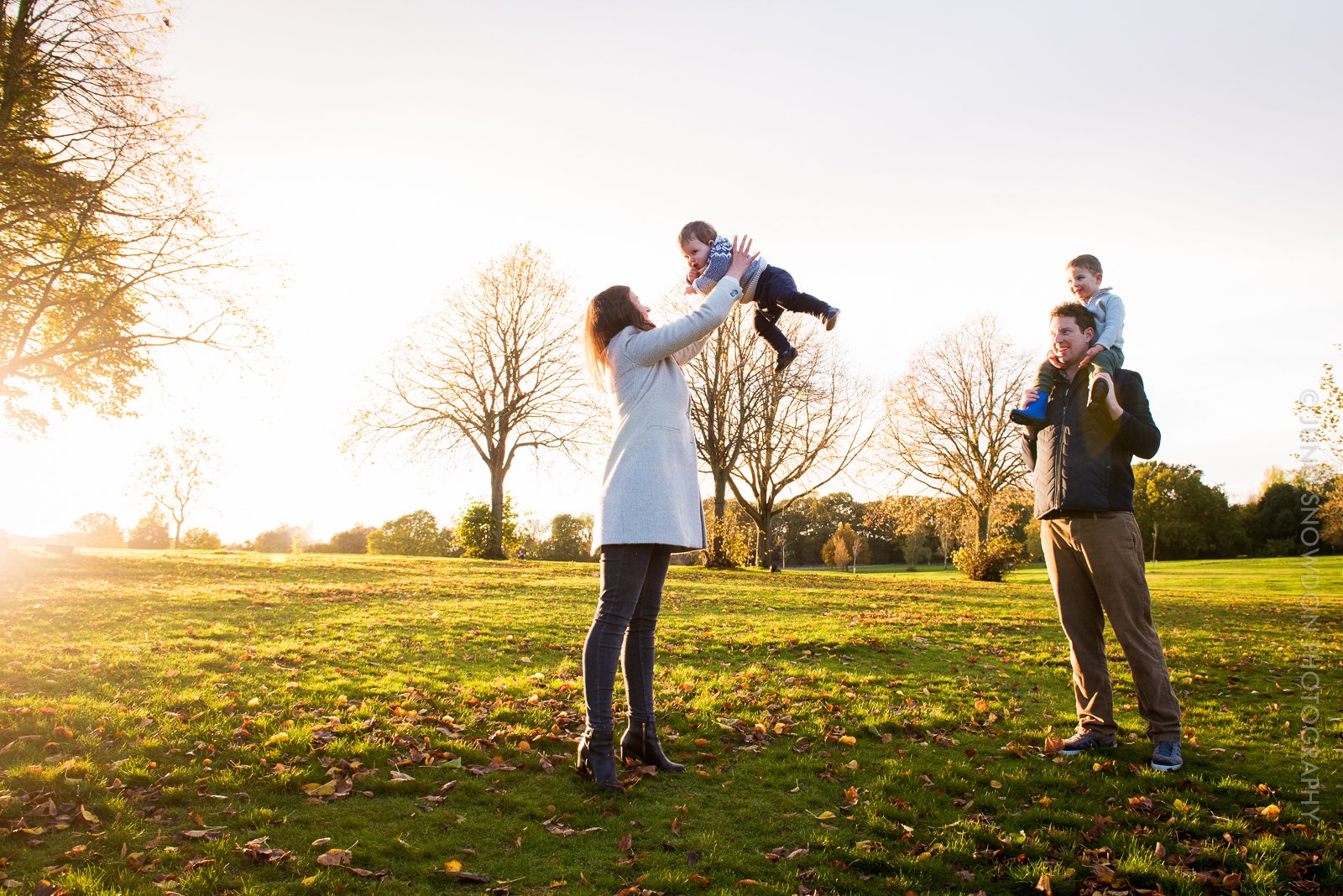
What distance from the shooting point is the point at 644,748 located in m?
4.38

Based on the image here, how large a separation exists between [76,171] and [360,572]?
35.6 ft

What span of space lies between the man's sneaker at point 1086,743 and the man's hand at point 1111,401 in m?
2.13

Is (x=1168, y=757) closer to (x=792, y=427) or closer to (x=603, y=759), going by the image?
(x=603, y=759)

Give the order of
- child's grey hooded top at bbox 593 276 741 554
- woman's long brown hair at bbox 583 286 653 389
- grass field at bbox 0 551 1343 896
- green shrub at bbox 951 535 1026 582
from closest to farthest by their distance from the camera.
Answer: grass field at bbox 0 551 1343 896 → child's grey hooded top at bbox 593 276 741 554 → woman's long brown hair at bbox 583 286 653 389 → green shrub at bbox 951 535 1026 582

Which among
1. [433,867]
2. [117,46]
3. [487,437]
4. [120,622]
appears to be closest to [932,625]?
[433,867]

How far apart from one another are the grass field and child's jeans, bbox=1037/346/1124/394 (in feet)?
7.97

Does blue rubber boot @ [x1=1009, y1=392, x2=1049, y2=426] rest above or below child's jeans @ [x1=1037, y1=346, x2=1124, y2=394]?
below

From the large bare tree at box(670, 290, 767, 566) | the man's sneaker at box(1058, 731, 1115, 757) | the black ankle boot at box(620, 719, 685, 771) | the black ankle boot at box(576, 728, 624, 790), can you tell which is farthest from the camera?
the large bare tree at box(670, 290, 767, 566)

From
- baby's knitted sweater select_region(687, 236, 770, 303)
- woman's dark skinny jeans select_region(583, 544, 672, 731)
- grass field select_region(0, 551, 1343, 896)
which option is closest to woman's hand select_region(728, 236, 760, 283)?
baby's knitted sweater select_region(687, 236, 770, 303)

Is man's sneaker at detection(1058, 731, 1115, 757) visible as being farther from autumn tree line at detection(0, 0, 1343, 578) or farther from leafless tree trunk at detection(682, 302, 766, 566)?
leafless tree trunk at detection(682, 302, 766, 566)

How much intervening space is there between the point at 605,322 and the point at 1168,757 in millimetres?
4314

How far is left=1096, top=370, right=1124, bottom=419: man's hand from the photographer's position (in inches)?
178

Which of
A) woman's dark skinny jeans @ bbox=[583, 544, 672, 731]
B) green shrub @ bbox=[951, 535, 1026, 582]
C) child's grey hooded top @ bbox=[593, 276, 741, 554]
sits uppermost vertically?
child's grey hooded top @ bbox=[593, 276, 741, 554]

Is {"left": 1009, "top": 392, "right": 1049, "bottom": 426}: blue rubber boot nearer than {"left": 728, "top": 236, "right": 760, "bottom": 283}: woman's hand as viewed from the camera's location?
No
